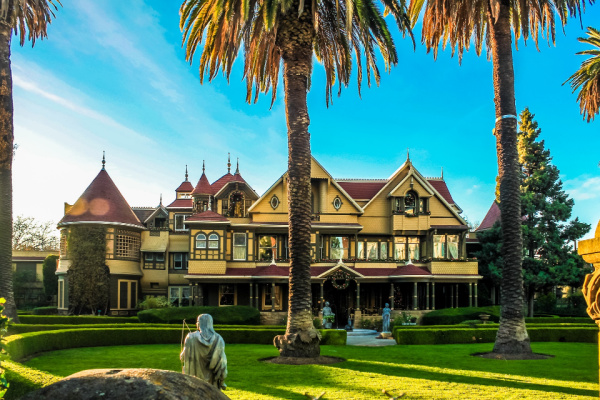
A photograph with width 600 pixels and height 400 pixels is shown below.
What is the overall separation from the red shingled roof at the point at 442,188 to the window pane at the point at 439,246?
4979 millimetres

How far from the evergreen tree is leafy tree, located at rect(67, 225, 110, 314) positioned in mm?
28241

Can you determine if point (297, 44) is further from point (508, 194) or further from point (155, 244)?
point (155, 244)

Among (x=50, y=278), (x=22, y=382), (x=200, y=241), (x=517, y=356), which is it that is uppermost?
(x=200, y=241)

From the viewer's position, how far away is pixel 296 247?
18469 mm

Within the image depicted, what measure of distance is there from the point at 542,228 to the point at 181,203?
28915 mm

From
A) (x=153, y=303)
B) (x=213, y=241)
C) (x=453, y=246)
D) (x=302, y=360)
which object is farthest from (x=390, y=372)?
(x=453, y=246)

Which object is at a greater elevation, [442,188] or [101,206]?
[442,188]

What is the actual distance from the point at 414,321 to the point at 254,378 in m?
22.4

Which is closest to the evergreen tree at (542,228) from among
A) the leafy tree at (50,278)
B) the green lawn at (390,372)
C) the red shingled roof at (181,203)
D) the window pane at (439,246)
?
the window pane at (439,246)

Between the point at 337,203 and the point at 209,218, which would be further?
the point at 337,203

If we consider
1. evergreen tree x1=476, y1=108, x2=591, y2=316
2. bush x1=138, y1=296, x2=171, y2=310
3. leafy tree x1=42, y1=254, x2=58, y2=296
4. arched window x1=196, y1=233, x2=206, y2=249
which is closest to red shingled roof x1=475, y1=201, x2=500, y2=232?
evergreen tree x1=476, y1=108, x2=591, y2=316

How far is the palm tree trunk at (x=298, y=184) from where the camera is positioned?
1797 cm

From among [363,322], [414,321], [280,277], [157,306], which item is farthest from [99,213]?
[414,321]

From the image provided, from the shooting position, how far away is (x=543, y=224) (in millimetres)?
39812
